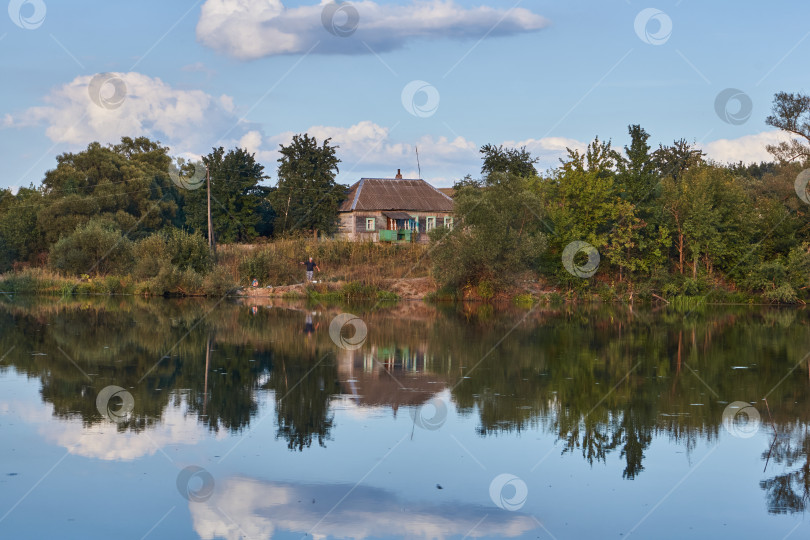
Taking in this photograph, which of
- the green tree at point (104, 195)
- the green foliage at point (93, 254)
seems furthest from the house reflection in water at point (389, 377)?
the green tree at point (104, 195)

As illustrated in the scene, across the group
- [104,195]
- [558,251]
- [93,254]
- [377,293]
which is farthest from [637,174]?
[104,195]

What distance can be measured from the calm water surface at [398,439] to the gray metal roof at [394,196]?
42905mm

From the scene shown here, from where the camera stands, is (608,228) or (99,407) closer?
(99,407)

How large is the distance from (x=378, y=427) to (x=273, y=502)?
323cm

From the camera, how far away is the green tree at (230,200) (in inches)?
2296

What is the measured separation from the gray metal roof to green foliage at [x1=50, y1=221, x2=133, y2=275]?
19.5 meters

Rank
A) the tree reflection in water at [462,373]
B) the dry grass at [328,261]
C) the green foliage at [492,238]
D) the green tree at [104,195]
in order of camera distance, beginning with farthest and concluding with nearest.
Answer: the green tree at [104,195]
the dry grass at [328,261]
the green foliage at [492,238]
the tree reflection in water at [462,373]

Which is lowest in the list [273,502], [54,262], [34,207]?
[273,502]

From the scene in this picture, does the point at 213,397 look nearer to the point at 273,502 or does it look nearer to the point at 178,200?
the point at 273,502

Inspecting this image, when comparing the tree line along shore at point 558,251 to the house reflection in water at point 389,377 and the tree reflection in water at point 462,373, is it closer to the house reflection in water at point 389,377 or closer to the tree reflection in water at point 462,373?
the tree reflection in water at point 462,373

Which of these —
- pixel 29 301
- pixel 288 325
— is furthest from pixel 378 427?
pixel 29 301

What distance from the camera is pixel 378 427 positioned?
1051 centimetres

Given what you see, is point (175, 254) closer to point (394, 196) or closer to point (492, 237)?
point (492, 237)

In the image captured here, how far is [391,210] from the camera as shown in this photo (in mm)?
62969
